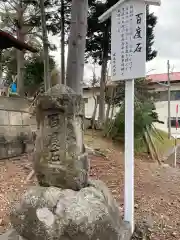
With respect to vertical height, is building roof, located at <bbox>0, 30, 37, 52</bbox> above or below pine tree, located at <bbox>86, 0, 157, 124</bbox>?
below

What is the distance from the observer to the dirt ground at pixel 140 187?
4141 mm

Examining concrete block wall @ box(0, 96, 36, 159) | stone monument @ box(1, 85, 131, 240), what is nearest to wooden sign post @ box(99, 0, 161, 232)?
stone monument @ box(1, 85, 131, 240)

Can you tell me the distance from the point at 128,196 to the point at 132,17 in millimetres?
2208

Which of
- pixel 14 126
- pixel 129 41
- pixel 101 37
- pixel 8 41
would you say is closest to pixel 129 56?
pixel 129 41

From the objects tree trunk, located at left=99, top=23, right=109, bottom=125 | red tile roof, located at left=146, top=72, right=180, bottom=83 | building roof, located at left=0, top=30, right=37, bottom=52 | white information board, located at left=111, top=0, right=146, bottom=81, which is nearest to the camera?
white information board, located at left=111, top=0, right=146, bottom=81

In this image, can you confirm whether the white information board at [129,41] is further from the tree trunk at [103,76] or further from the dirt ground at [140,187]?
the tree trunk at [103,76]

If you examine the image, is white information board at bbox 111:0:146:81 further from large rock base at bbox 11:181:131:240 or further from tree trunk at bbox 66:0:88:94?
tree trunk at bbox 66:0:88:94

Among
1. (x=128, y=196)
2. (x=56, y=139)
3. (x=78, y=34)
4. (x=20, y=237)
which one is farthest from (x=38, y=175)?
(x=78, y=34)

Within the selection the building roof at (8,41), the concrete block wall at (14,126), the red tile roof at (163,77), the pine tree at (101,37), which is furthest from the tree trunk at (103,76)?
the red tile roof at (163,77)

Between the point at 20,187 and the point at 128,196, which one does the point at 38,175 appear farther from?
the point at 20,187

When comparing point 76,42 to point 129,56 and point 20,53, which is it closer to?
point 129,56

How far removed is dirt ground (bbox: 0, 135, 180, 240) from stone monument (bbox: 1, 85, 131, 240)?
1370mm

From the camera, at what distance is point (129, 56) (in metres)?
3.54

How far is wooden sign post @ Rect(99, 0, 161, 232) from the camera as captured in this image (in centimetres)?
348
